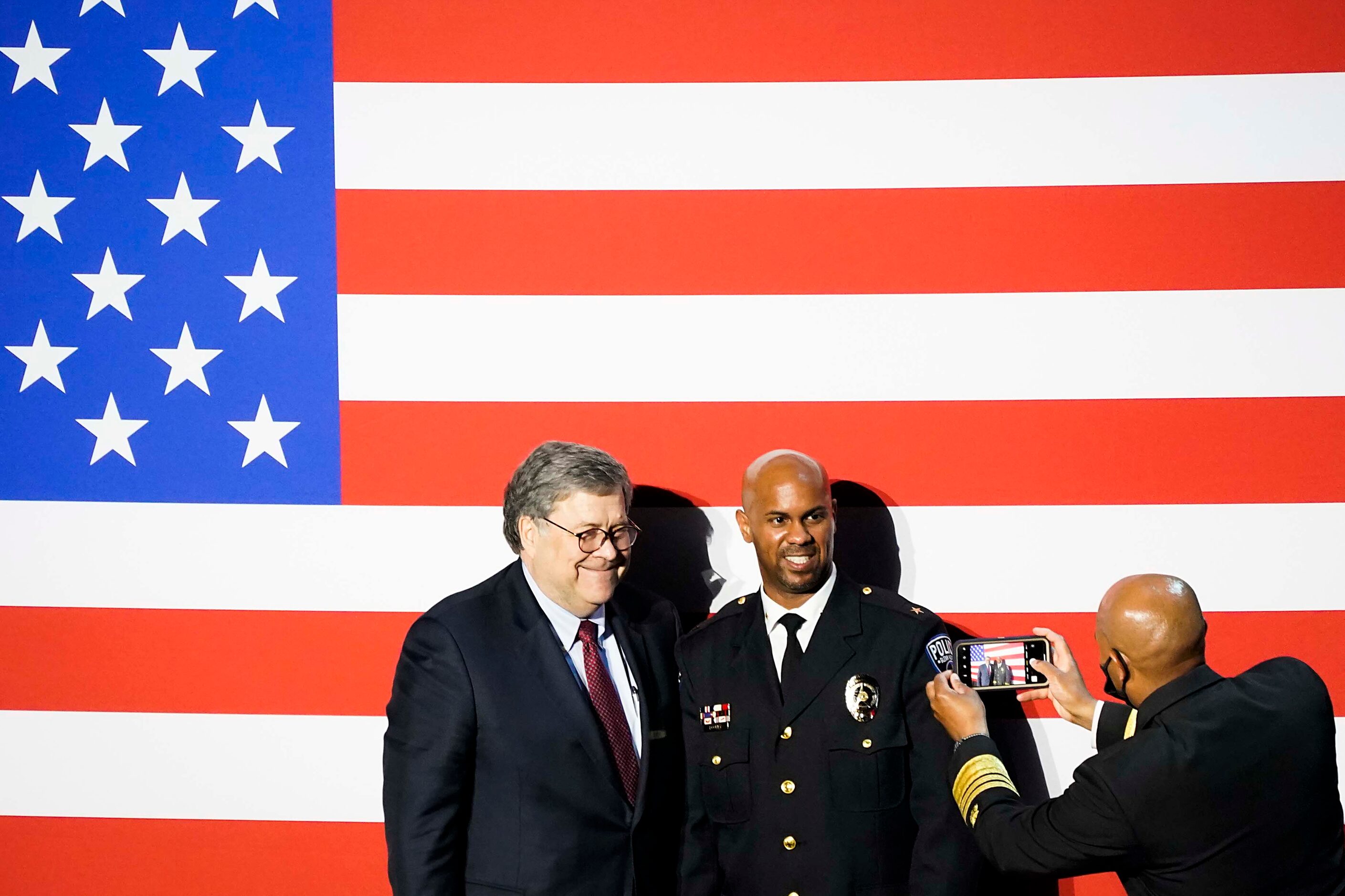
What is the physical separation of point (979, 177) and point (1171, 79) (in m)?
0.49

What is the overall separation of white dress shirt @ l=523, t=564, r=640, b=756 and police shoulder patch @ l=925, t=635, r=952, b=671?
0.55 metres

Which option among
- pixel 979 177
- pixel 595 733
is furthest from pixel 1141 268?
pixel 595 733

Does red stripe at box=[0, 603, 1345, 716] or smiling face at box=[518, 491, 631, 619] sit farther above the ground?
smiling face at box=[518, 491, 631, 619]

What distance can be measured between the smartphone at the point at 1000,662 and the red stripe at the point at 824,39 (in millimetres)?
1290

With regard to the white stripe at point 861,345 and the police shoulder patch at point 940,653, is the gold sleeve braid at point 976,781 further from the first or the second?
the white stripe at point 861,345

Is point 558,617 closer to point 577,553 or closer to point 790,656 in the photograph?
point 577,553

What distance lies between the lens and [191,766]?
8.02ft

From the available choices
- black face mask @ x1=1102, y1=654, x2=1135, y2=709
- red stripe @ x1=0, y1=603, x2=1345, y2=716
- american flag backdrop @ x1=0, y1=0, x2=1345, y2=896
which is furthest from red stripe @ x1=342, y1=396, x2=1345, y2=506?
black face mask @ x1=1102, y1=654, x2=1135, y2=709

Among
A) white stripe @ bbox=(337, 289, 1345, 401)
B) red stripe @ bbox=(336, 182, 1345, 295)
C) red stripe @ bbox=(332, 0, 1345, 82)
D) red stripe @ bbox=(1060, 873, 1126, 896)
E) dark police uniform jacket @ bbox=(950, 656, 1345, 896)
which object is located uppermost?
red stripe @ bbox=(332, 0, 1345, 82)

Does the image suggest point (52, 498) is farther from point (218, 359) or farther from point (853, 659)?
point (853, 659)

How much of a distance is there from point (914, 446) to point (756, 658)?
700 mm

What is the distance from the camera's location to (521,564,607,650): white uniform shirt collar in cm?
185

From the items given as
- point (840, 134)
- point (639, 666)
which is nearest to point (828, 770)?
point (639, 666)

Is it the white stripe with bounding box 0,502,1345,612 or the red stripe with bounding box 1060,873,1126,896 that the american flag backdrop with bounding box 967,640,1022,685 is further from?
the red stripe with bounding box 1060,873,1126,896
